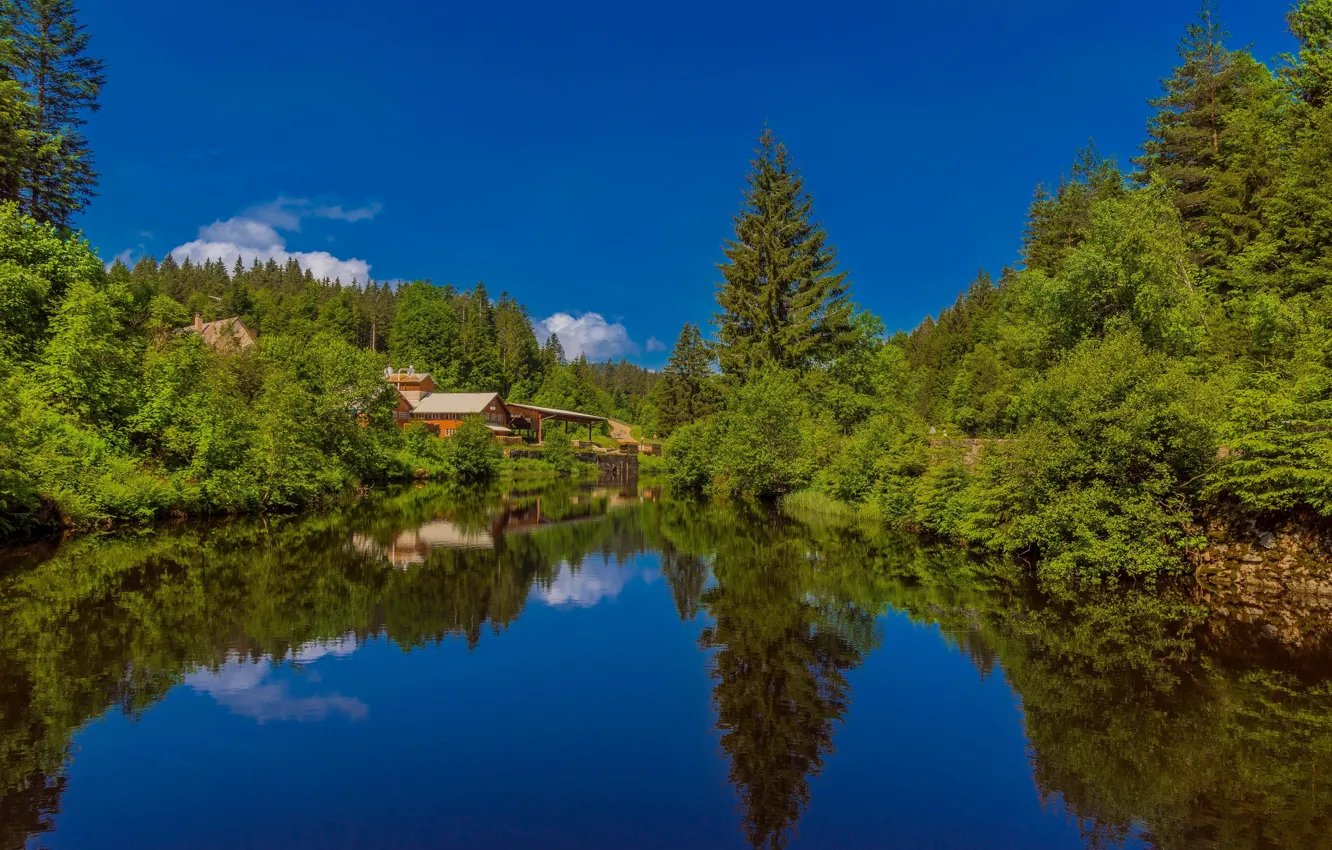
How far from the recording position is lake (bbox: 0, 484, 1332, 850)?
5.98 meters

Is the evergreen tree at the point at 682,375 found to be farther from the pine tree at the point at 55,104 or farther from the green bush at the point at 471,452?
the pine tree at the point at 55,104

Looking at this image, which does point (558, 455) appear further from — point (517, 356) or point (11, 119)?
point (517, 356)

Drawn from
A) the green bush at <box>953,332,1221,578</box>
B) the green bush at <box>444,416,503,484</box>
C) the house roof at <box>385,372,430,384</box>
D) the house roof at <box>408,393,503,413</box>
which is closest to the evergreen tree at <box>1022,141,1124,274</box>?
the green bush at <box>953,332,1221,578</box>

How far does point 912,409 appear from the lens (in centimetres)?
3409

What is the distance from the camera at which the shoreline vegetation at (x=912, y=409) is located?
15164mm

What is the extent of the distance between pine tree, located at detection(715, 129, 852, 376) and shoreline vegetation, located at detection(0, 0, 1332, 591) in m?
0.18

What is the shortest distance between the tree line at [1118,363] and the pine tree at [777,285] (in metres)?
0.14

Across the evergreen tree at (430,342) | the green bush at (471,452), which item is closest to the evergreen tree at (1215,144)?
the green bush at (471,452)

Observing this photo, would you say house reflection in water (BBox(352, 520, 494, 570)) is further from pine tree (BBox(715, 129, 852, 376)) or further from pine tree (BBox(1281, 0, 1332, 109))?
pine tree (BBox(1281, 0, 1332, 109))

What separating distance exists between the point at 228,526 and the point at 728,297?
31408 mm

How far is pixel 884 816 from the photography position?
6.18 meters

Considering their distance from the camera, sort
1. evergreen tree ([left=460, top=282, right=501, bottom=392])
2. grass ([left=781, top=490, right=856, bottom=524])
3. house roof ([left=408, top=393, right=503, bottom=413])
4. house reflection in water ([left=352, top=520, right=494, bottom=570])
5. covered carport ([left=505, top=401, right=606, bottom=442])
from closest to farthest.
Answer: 1. house reflection in water ([left=352, top=520, right=494, bottom=570])
2. grass ([left=781, top=490, right=856, bottom=524])
3. house roof ([left=408, top=393, right=503, bottom=413])
4. covered carport ([left=505, top=401, right=606, bottom=442])
5. evergreen tree ([left=460, top=282, right=501, bottom=392])

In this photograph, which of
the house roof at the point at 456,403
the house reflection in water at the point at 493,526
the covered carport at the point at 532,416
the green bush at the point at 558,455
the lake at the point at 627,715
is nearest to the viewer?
the lake at the point at 627,715

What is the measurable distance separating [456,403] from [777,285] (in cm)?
4233
